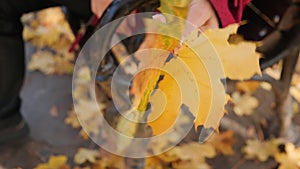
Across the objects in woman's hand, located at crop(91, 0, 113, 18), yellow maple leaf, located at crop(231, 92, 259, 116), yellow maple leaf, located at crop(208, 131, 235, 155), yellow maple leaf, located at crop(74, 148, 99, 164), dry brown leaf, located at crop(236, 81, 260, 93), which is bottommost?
yellow maple leaf, located at crop(74, 148, 99, 164)

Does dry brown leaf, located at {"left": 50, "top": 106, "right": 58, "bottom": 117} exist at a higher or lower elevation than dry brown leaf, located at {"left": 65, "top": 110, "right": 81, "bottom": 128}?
lower

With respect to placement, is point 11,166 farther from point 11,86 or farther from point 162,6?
point 162,6

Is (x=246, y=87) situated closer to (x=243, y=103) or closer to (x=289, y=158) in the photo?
(x=243, y=103)

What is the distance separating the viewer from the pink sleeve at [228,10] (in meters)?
0.87

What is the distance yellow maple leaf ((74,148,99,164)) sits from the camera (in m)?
1.57

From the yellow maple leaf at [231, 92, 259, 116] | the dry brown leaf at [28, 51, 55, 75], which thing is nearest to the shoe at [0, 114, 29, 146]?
the dry brown leaf at [28, 51, 55, 75]

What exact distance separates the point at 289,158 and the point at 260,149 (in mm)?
101

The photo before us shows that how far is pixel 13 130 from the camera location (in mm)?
1633

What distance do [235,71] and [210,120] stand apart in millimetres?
132

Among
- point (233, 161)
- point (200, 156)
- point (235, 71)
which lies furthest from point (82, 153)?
point (235, 71)

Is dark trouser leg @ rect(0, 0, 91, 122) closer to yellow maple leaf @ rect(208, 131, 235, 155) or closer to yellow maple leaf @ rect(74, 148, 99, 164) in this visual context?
yellow maple leaf @ rect(74, 148, 99, 164)

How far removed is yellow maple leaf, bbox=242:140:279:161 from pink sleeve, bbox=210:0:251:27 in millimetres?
801

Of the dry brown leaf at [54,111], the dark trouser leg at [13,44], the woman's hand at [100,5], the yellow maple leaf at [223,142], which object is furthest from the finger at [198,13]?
the dry brown leaf at [54,111]

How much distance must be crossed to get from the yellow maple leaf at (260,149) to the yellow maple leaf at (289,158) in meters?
0.03
